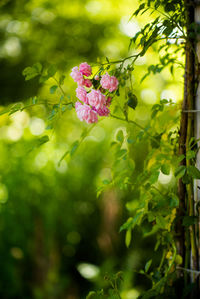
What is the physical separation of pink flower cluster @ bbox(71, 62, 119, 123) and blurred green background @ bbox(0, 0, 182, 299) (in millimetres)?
841

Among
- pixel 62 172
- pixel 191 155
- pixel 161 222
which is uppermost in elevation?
pixel 62 172

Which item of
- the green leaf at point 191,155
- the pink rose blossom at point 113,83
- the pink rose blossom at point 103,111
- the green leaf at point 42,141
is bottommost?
the green leaf at point 191,155

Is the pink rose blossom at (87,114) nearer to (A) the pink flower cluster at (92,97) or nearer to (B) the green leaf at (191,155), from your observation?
(A) the pink flower cluster at (92,97)

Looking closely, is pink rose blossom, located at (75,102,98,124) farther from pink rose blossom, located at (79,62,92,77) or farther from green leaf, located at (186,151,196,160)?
green leaf, located at (186,151,196,160)

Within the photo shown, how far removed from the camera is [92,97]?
0.68 meters

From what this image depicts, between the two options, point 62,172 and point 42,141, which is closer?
point 42,141

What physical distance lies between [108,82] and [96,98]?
5cm

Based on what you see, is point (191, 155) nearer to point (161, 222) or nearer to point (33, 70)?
point (161, 222)

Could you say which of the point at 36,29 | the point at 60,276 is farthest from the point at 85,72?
the point at 36,29

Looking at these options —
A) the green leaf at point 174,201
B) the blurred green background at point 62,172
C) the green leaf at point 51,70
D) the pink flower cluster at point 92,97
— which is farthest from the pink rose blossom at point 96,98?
the blurred green background at point 62,172

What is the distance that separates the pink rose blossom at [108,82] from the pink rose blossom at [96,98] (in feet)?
0.09

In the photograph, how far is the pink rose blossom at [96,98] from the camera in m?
0.67

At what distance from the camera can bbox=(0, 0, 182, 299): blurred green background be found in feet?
6.13

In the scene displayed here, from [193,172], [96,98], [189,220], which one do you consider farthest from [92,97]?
[189,220]
